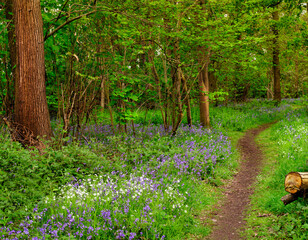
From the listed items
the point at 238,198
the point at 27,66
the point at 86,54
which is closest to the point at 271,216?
the point at 238,198

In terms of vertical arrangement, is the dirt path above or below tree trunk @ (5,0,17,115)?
below

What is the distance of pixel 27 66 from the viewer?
23.1 ft

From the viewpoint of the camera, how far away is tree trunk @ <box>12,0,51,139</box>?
22.9ft

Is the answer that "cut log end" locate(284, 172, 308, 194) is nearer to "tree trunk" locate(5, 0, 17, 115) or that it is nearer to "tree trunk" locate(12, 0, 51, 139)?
"tree trunk" locate(12, 0, 51, 139)

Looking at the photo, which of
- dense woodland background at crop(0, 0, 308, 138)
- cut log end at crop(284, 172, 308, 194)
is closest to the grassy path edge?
cut log end at crop(284, 172, 308, 194)

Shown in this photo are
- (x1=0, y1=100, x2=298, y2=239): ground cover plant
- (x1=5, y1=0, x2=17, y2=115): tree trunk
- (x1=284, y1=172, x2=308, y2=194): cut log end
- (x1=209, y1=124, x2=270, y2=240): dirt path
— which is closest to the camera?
(x1=0, y1=100, x2=298, y2=239): ground cover plant

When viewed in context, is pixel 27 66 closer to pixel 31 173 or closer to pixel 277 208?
pixel 31 173

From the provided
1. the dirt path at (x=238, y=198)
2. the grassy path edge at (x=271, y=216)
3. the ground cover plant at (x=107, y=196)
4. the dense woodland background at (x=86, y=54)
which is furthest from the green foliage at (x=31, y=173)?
the grassy path edge at (x=271, y=216)

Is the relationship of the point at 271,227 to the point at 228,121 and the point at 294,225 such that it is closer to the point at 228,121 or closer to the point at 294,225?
the point at 294,225

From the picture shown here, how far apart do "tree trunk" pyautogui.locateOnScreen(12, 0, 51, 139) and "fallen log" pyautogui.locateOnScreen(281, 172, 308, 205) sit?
5372 mm

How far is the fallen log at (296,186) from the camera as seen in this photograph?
503 centimetres

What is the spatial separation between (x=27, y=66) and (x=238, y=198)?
6.03m

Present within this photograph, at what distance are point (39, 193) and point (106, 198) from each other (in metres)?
1.21

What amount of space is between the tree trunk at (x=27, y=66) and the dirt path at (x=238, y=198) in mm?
4463
